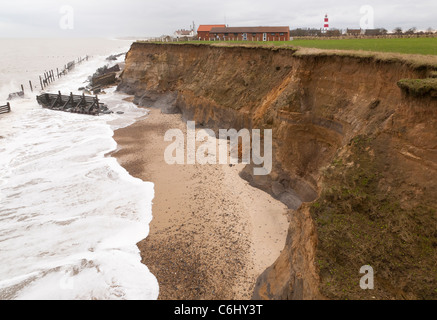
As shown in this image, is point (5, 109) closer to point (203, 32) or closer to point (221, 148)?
point (221, 148)

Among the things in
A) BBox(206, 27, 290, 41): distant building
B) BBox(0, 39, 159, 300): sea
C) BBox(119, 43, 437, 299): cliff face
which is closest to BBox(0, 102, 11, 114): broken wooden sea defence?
BBox(0, 39, 159, 300): sea

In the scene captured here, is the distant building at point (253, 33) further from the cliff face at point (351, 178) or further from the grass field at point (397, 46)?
the cliff face at point (351, 178)

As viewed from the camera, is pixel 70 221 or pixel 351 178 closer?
pixel 351 178

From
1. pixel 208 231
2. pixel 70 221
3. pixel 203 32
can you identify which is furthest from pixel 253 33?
pixel 70 221

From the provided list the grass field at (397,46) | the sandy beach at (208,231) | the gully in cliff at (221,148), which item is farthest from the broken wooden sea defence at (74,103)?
the grass field at (397,46)

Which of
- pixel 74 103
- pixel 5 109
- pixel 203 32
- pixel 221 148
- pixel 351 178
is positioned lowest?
pixel 221 148

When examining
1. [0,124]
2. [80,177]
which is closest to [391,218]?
[80,177]

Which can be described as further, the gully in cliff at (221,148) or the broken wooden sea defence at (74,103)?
the broken wooden sea defence at (74,103)
